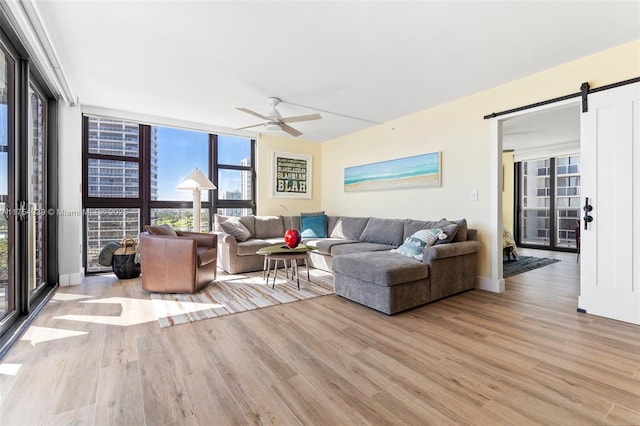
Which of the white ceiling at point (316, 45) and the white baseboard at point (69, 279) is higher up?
the white ceiling at point (316, 45)

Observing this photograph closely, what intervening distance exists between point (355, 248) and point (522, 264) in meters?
3.13

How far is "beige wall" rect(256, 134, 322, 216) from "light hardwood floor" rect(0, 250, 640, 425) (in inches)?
126

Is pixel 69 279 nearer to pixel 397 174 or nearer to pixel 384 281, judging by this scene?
pixel 384 281

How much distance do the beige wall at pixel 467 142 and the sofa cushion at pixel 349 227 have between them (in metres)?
0.30

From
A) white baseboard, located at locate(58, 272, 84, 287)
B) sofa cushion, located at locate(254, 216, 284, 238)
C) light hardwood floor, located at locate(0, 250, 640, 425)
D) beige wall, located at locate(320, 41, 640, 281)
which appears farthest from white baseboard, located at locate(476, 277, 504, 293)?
white baseboard, located at locate(58, 272, 84, 287)

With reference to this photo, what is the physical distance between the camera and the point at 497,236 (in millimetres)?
3516

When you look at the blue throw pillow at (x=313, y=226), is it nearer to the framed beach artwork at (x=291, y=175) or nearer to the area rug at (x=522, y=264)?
the framed beach artwork at (x=291, y=175)

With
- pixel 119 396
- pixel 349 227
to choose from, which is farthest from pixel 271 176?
pixel 119 396

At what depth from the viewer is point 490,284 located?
3.55 meters

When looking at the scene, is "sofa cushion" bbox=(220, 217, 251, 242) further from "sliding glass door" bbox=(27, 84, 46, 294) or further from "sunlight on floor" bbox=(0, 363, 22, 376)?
"sunlight on floor" bbox=(0, 363, 22, 376)

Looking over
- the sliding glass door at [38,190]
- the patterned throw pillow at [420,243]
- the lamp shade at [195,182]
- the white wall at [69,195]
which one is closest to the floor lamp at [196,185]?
the lamp shade at [195,182]

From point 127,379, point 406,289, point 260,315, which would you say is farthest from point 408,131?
point 127,379

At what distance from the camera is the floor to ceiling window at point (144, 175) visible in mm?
4426

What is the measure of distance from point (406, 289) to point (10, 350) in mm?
3106
